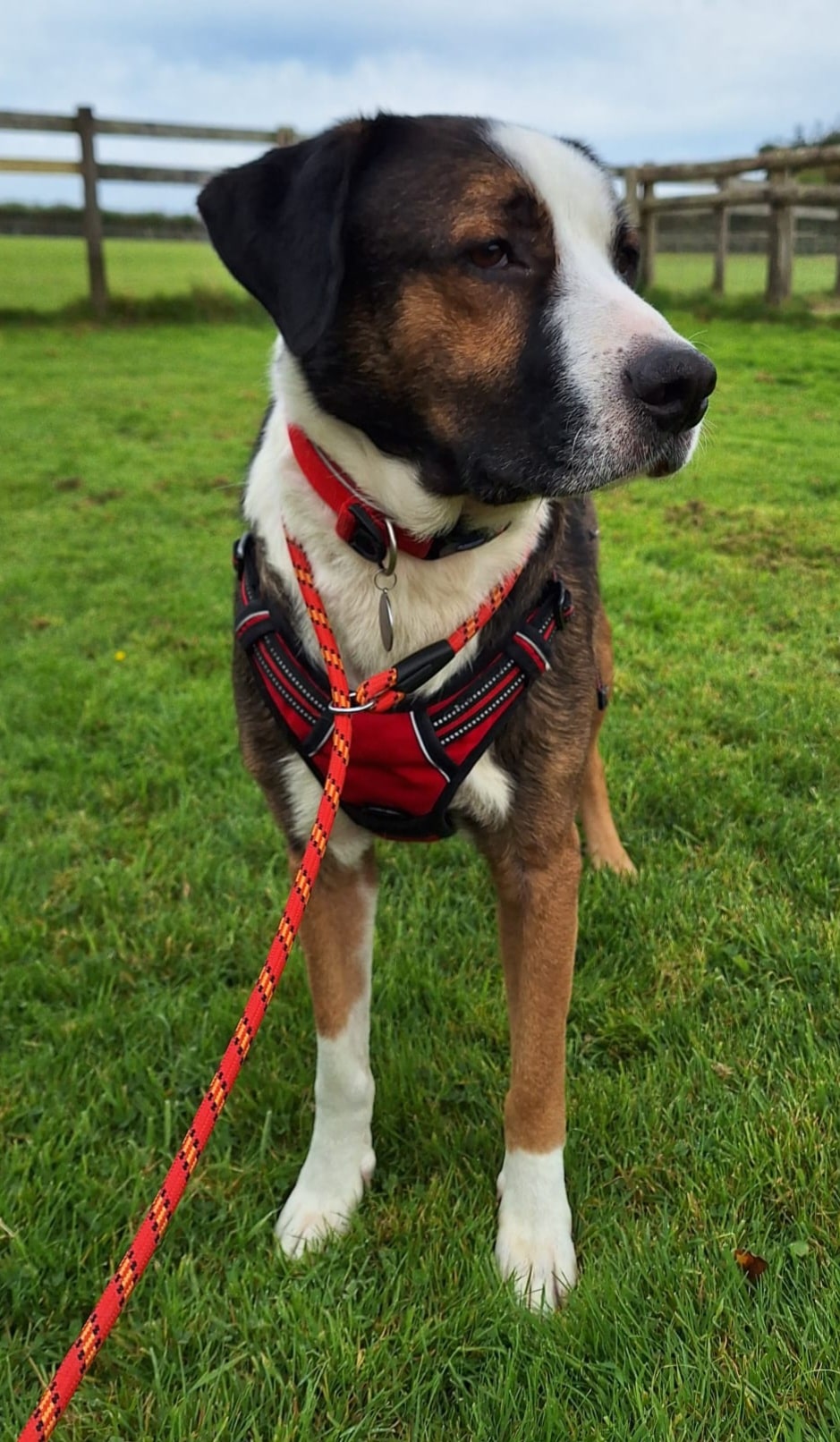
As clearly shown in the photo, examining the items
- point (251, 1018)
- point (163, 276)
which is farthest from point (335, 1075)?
point (163, 276)

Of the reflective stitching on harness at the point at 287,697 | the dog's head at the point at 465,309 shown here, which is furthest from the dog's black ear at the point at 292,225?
the reflective stitching on harness at the point at 287,697

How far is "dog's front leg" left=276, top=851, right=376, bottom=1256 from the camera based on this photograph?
216 cm

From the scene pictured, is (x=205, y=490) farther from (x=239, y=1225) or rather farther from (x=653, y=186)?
(x=653, y=186)

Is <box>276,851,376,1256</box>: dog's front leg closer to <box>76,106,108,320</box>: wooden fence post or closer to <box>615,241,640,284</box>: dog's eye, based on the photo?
<box>615,241,640,284</box>: dog's eye

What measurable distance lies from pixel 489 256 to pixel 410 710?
761mm

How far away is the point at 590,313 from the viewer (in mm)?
1689

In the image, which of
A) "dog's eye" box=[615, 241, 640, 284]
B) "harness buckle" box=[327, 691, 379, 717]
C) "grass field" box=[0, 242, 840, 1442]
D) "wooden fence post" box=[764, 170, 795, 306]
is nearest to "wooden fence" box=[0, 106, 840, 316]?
"wooden fence post" box=[764, 170, 795, 306]

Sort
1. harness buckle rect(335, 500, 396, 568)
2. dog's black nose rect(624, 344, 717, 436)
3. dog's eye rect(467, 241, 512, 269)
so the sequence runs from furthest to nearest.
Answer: harness buckle rect(335, 500, 396, 568) → dog's eye rect(467, 241, 512, 269) → dog's black nose rect(624, 344, 717, 436)

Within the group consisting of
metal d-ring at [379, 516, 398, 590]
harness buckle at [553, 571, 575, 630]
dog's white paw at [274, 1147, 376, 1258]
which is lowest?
dog's white paw at [274, 1147, 376, 1258]

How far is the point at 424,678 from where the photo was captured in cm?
190

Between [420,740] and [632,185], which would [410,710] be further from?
[632,185]

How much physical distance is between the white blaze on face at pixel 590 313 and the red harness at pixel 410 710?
0.38 meters

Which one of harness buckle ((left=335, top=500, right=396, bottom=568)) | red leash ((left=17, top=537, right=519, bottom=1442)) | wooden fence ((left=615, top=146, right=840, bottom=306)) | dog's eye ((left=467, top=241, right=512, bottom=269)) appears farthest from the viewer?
wooden fence ((left=615, top=146, right=840, bottom=306))

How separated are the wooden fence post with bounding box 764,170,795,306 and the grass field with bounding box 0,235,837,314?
531 millimetres
